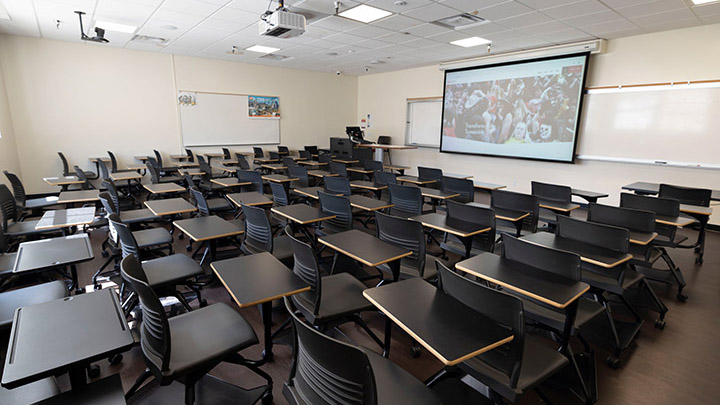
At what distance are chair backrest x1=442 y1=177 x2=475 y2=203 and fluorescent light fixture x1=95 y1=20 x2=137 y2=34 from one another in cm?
600

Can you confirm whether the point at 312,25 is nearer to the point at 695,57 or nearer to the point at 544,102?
the point at 544,102

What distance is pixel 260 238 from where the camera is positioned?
3.18 m

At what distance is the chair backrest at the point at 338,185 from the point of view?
4867 millimetres

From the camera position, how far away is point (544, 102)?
7.17 metres

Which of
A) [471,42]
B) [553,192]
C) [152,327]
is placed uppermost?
[471,42]

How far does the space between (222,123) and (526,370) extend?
949cm

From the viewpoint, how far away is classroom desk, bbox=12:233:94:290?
226cm

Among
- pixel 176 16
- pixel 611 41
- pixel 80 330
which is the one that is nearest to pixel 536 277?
pixel 80 330

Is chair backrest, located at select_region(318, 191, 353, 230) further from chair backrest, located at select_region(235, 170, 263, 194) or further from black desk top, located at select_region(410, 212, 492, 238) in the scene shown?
chair backrest, located at select_region(235, 170, 263, 194)

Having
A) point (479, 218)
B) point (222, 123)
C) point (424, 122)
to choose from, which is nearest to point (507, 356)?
point (479, 218)

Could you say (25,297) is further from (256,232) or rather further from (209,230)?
(256,232)

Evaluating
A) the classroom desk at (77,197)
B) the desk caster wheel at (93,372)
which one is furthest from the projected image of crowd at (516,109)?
the desk caster wheel at (93,372)

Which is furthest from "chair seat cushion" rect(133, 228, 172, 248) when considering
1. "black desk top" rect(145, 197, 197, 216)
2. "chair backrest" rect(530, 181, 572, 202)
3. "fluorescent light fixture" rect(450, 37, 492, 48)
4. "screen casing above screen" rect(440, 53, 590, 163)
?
"screen casing above screen" rect(440, 53, 590, 163)

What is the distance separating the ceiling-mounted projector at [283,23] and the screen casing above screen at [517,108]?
540 cm
